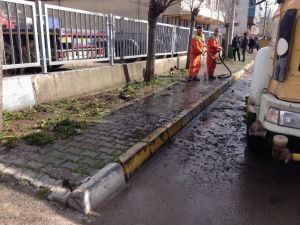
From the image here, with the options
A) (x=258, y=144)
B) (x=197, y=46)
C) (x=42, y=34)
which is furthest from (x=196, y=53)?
(x=258, y=144)

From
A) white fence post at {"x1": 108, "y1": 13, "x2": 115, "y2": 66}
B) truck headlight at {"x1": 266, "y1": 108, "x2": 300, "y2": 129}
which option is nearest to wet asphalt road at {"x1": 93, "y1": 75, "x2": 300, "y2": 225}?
truck headlight at {"x1": 266, "y1": 108, "x2": 300, "y2": 129}

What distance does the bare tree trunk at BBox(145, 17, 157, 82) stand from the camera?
355 inches

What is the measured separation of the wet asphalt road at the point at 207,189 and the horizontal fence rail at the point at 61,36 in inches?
124

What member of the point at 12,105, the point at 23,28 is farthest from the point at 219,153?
the point at 23,28

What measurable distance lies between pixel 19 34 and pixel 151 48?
14.2 ft

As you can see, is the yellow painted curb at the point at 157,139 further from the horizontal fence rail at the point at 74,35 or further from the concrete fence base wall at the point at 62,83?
the horizontal fence rail at the point at 74,35

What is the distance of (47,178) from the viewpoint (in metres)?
3.51

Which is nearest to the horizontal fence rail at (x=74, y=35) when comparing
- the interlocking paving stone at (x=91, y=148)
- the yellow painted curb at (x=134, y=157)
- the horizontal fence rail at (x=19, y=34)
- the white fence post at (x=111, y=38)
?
A: the white fence post at (x=111, y=38)

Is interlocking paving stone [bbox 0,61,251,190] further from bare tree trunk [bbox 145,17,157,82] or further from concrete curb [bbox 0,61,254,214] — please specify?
bare tree trunk [bbox 145,17,157,82]

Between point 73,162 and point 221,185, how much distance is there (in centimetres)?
177

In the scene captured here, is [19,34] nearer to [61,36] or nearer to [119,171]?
[61,36]

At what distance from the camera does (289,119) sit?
3.11 m

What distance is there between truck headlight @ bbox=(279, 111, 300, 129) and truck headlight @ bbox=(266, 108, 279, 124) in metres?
0.04

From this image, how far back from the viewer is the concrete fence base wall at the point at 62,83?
5504mm
